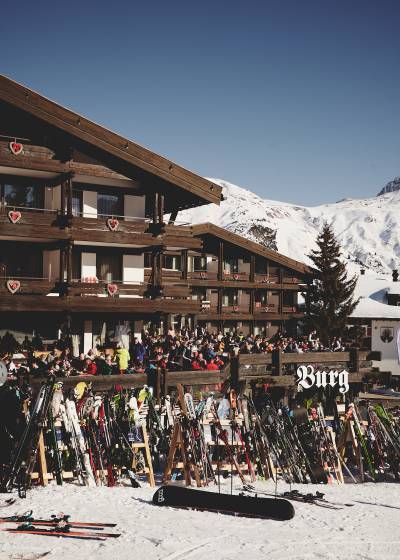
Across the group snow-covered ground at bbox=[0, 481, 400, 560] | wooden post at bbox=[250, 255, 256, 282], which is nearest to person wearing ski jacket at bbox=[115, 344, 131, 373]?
snow-covered ground at bbox=[0, 481, 400, 560]

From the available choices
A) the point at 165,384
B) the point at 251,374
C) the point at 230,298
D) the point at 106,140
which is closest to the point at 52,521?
the point at 165,384

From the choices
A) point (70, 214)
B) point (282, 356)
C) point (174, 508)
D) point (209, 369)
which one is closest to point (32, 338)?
point (70, 214)

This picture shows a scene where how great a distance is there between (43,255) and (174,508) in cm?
1620

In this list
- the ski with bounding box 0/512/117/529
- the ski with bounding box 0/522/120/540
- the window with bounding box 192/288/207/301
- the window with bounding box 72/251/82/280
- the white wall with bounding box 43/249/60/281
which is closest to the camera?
the ski with bounding box 0/522/120/540

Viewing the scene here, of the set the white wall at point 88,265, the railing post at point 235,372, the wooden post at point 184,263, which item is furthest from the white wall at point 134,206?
the railing post at point 235,372

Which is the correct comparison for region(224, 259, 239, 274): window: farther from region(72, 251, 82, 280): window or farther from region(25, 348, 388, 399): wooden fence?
region(25, 348, 388, 399): wooden fence

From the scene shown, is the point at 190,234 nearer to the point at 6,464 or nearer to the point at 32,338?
the point at 32,338

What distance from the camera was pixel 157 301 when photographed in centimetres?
2803

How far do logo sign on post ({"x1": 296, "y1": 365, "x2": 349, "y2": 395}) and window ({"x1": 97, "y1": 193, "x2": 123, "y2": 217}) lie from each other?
35.3 feet

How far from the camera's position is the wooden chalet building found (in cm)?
2528

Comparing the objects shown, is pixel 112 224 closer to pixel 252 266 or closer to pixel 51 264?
pixel 51 264

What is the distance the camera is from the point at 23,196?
26188mm

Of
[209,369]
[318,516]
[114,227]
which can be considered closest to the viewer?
[318,516]

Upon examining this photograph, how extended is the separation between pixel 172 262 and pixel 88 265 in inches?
506
